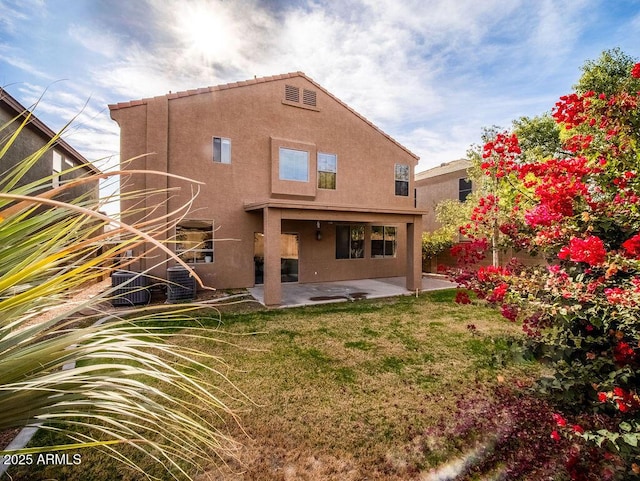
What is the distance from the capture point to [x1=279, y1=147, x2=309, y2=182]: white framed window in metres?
11.9

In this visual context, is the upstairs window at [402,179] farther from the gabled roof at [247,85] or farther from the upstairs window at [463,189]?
the upstairs window at [463,189]

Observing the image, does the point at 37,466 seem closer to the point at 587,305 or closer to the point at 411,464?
the point at 411,464

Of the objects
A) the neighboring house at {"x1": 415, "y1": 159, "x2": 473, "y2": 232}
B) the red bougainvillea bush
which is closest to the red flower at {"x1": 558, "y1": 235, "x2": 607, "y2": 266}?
the red bougainvillea bush

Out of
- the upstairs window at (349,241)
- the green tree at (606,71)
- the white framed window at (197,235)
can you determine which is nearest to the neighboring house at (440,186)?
the upstairs window at (349,241)

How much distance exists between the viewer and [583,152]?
3367 mm

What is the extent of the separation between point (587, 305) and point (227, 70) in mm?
11594

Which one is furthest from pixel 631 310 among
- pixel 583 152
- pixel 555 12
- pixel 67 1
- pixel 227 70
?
pixel 227 70

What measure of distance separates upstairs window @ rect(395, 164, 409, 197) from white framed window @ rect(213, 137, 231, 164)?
7925 millimetres

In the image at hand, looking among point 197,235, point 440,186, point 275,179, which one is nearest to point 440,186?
point 440,186

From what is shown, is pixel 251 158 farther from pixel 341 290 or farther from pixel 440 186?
pixel 440 186

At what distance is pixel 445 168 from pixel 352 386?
72.8ft

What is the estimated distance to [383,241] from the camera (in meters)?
14.6

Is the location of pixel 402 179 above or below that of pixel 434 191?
below

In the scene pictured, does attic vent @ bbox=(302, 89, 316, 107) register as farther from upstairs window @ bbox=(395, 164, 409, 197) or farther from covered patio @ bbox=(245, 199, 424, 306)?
upstairs window @ bbox=(395, 164, 409, 197)
